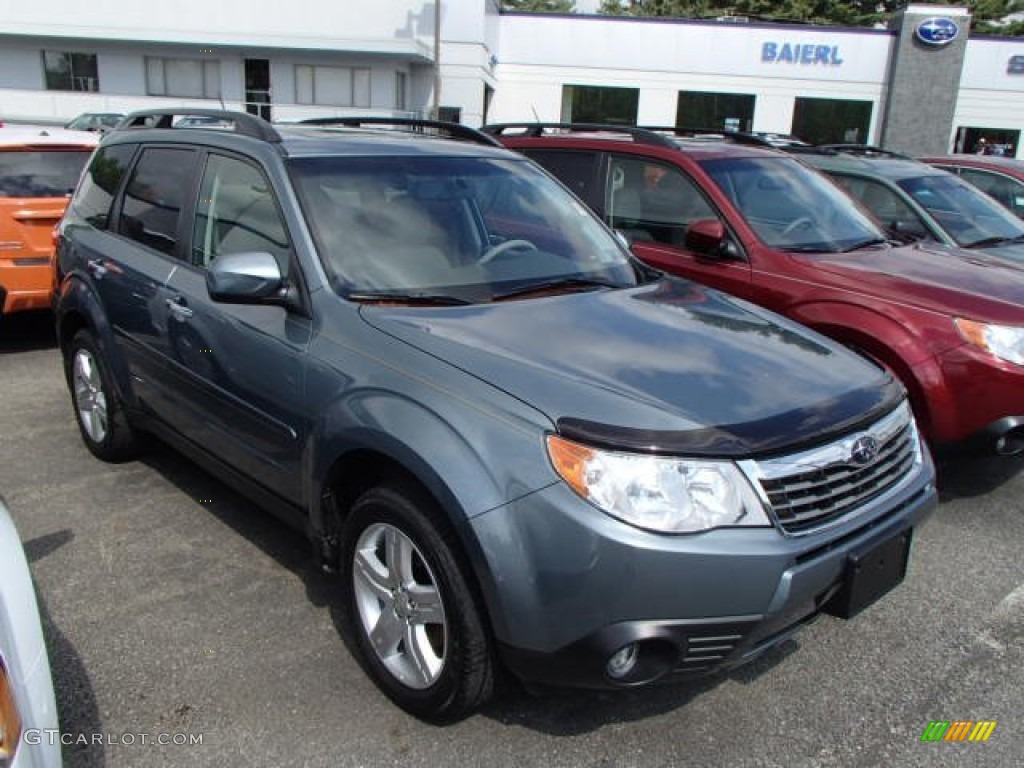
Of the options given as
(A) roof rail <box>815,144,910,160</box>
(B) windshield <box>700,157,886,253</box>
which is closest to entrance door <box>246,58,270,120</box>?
(A) roof rail <box>815,144,910,160</box>

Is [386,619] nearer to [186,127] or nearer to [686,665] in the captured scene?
[686,665]

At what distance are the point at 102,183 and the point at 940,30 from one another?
34.8 m

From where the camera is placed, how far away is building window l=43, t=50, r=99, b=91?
110 ft

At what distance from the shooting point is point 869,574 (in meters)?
2.48

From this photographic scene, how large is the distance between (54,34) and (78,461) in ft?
111

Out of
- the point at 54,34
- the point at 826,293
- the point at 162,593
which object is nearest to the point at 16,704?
the point at 162,593

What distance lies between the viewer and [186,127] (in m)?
4.11

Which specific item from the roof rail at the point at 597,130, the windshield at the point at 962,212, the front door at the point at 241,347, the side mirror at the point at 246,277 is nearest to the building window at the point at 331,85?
the roof rail at the point at 597,130

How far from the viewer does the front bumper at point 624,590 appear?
215 centimetres

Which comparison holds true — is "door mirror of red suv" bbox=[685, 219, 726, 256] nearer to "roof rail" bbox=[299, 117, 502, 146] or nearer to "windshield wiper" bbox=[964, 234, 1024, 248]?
"roof rail" bbox=[299, 117, 502, 146]

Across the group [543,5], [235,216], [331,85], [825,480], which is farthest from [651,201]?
[543,5]

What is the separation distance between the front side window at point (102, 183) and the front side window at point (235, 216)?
3.32 ft

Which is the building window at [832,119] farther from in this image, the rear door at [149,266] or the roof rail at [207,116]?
the rear door at [149,266]

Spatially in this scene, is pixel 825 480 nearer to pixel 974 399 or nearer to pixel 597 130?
pixel 974 399
